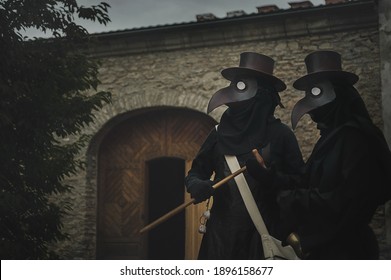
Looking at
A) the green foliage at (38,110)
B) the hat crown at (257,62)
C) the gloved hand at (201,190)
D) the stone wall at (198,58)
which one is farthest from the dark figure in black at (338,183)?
the green foliage at (38,110)

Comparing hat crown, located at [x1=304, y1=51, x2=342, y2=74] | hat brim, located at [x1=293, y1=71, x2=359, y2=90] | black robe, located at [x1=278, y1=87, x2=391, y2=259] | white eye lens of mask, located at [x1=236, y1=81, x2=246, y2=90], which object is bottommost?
black robe, located at [x1=278, y1=87, x2=391, y2=259]

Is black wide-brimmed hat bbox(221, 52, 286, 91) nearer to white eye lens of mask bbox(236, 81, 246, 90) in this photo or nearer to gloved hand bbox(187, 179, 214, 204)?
white eye lens of mask bbox(236, 81, 246, 90)

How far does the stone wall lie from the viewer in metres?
5.36

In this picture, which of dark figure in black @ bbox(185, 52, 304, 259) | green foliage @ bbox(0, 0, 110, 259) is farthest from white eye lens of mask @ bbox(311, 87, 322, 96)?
green foliage @ bbox(0, 0, 110, 259)

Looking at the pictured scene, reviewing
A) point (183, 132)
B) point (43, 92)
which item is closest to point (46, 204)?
point (43, 92)

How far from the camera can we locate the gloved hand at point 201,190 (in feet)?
12.6

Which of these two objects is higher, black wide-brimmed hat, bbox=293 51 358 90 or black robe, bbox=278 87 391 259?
black wide-brimmed hat, bbox=293 51 358 90

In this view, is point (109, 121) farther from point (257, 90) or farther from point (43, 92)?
point (257, 90)

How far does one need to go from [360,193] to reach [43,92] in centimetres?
290

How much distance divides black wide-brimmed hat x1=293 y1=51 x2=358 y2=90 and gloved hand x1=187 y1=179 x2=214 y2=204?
770mm

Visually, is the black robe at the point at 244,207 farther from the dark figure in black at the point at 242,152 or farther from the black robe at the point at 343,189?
the black robe at the point at 343,189

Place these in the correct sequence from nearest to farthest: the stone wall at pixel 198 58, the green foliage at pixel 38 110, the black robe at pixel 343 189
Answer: the black robe at pixel 343 189
the stone wall at pixel 198 58
the green foliage at pixel 38 110

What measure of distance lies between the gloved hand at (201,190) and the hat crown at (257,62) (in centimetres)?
73
